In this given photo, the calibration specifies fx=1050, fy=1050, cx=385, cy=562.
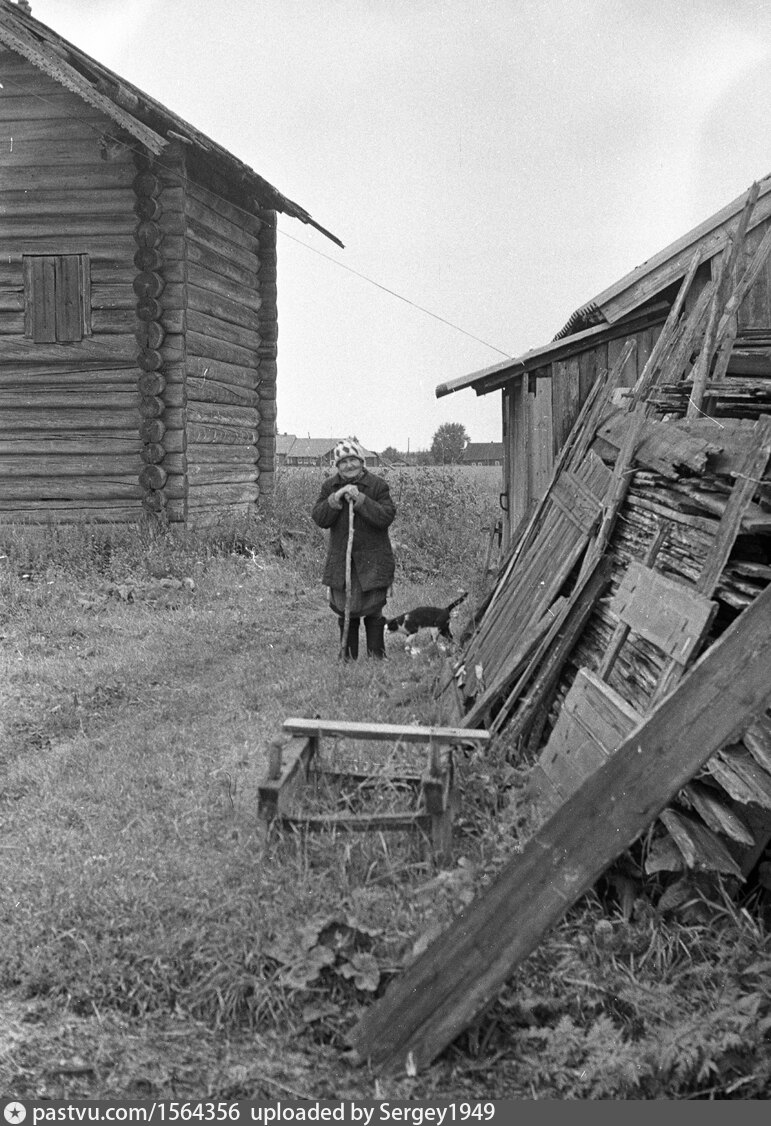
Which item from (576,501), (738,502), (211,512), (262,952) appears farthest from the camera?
(211,512)

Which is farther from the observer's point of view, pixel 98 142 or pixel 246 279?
pixel 246 279

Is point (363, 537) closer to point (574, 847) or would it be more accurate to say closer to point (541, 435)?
point (541, 435)

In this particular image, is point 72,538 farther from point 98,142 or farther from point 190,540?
point 98,142

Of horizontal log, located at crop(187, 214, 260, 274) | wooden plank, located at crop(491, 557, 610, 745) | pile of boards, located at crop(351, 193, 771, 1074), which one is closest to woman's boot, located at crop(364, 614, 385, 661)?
pile of boards, located at crop(351, 193, 771, 1074)

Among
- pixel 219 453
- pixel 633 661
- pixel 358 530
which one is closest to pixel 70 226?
pixel 219 453

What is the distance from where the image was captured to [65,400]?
13.0m

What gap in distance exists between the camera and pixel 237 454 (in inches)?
594

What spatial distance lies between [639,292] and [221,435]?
24.2 ft

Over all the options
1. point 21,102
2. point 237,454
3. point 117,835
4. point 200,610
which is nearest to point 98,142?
point 21,102

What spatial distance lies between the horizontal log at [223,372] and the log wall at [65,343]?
2.67ft

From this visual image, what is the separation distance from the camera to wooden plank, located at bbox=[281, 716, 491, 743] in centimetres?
460

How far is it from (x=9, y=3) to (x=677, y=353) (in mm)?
10073

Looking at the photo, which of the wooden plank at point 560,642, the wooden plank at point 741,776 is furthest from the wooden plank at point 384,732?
the wooden plank at point 741,776

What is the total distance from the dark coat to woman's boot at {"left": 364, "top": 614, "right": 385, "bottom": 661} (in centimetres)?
40
